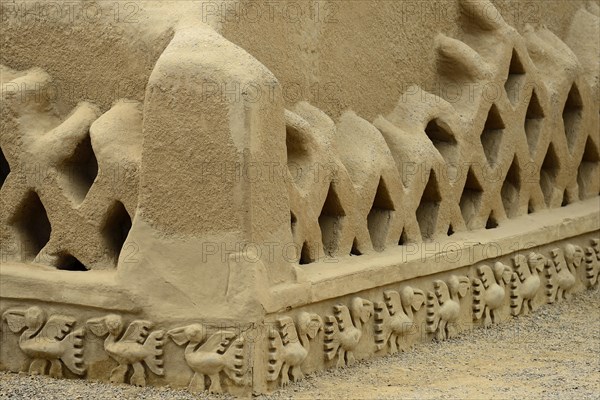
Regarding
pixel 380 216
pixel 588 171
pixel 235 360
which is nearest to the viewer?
pixel 235 360

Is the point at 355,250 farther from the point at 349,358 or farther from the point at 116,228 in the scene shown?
the point at 116,228

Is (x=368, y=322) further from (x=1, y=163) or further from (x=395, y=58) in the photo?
(x=1, y=163)

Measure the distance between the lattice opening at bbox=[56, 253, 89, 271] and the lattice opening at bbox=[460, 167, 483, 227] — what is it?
2.18m

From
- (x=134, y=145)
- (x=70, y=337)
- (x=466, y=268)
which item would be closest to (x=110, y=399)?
(x=70, y=337)

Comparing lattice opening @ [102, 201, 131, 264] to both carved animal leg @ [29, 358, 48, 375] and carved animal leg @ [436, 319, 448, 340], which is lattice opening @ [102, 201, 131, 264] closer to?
carved animal leg @ [29, 358, 48, 375]

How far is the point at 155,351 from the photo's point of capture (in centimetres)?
496

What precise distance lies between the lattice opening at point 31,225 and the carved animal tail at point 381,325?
1.55m

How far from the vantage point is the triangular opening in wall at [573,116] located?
744 centimetres

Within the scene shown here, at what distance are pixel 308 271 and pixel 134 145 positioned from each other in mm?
925

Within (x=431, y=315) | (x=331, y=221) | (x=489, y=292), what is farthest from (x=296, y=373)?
(x=489, y=292)

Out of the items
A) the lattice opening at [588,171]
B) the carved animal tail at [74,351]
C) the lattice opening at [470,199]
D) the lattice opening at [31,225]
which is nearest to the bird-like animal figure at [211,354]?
the carved animal tail at [74,351]

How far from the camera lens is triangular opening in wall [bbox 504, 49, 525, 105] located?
6.89m

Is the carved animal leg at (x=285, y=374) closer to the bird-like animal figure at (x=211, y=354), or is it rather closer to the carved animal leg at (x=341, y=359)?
the bird-like animal figure at (x=211, y=354)

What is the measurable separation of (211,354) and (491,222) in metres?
2.42
